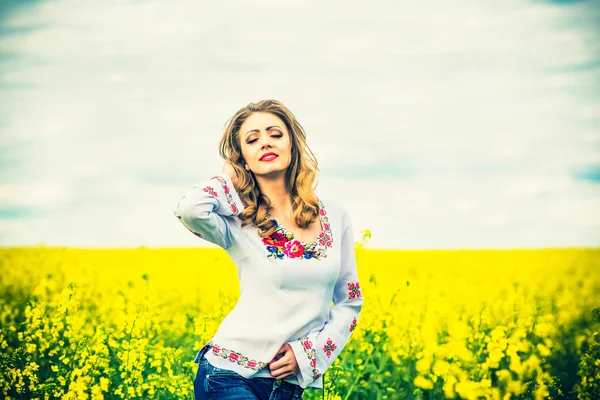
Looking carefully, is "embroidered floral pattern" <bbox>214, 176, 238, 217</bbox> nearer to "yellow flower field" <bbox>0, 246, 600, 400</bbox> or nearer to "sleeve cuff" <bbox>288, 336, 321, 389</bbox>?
"sleeve cuff" <bbox>288, 336, 321, 389</bbox>

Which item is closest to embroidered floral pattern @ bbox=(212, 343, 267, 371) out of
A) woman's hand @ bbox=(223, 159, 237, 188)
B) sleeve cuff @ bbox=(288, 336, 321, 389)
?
sleeve cuff @ bbox=(288, 336, 321, 389)

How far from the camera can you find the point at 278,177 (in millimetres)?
2531

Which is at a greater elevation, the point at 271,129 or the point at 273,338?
the point at 271,129

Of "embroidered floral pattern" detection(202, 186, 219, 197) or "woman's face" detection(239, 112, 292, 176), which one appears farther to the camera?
"woman's face" detection(239, 112, 292, 176)

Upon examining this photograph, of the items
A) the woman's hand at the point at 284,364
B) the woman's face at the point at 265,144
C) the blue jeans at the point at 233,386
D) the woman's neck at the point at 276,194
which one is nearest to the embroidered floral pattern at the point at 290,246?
the woman's neck at the point at 276,194

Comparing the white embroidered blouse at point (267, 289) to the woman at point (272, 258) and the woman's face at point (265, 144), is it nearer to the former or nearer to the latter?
the woman at point (272, 258)

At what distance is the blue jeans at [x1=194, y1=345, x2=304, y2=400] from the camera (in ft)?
7.27

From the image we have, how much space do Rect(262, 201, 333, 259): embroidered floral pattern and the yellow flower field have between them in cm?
54

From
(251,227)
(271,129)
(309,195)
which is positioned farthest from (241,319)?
(271,129)

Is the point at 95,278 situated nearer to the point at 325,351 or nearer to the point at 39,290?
the point at 39,290

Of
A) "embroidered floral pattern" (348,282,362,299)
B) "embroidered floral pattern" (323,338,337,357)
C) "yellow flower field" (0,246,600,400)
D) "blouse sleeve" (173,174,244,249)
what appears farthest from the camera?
"yellow flower field" (0,246,600,400)

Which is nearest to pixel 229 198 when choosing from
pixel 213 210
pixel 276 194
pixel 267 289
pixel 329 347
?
pixel 213 210

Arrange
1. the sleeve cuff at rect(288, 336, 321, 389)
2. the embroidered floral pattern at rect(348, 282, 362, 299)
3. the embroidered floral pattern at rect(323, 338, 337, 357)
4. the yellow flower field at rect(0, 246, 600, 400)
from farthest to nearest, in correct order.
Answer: the yellow flower field at rect(0, 246, 600, 400) < the embroidered floral pattern at rect(348, 282, 362, 299) < the embroidered floral pattern at rect(323, 338, 337, 357) < the sleeve cuff at rect(288, 336, 321, 389)

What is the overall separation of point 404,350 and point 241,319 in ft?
8.80
